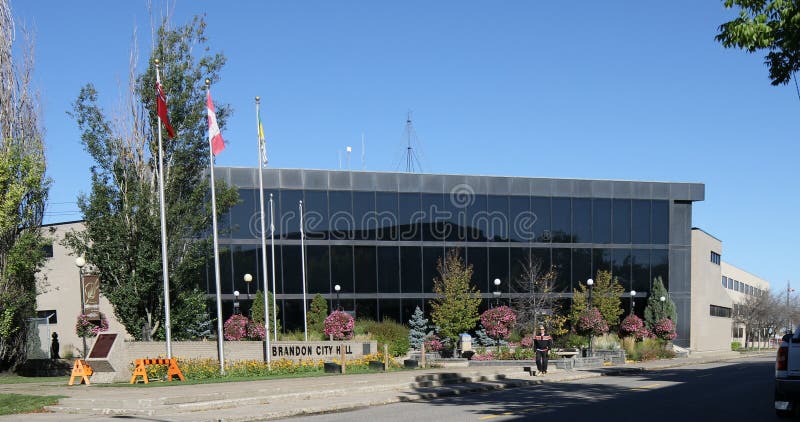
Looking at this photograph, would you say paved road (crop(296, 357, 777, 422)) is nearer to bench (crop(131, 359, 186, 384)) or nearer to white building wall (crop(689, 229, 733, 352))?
bench (crop(131, 359, 186, 384))

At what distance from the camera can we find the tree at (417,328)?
167 ft

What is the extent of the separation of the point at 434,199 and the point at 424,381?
29111 mm

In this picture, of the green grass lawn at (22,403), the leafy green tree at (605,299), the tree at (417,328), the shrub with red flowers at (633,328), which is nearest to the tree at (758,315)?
the leafy green tree at (605,299)

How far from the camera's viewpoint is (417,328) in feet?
170

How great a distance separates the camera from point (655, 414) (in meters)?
16.5

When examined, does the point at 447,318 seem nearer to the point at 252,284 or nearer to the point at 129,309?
the point at 252,284

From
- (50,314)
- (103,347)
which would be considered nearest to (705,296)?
(50,314)

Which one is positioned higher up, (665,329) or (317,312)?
(317,312)

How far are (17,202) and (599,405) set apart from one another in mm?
21555

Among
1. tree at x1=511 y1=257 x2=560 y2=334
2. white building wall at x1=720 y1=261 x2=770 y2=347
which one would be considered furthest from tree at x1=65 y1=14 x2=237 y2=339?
white building wall at x1=720 y1=261 x2=770 y2=347

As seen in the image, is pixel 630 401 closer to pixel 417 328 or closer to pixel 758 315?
pixel 417 328

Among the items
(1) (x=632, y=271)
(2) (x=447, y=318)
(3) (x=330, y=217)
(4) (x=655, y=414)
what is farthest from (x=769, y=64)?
(1) (x=632, y=271)

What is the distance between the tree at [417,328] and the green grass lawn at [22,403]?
1292 inches

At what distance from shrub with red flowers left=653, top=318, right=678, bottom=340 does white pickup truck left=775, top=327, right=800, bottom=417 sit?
134 ft
